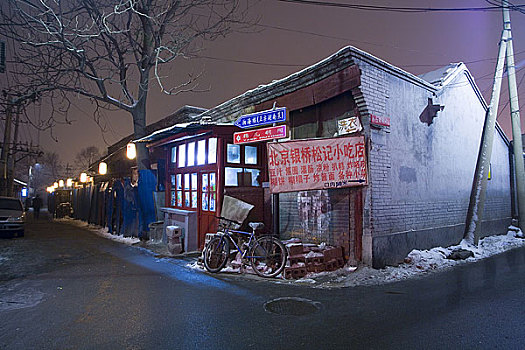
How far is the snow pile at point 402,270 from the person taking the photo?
22.7 feet

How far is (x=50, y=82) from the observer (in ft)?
45.0

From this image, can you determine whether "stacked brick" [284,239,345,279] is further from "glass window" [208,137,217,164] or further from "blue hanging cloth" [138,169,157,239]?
"blue hanging cloth" [138,169,157,239]

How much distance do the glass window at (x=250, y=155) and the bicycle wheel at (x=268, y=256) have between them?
3618mm

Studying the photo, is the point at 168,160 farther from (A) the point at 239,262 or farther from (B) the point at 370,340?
(B) the point at 370,340

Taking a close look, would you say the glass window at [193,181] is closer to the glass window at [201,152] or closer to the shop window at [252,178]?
the glass window at [201,152]

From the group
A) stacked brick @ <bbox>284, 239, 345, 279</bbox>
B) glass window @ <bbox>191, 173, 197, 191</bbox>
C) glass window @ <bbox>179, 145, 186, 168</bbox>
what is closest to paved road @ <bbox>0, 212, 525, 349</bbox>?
stacked brick @ <bbox>284, 239, 345, 279</bbox>

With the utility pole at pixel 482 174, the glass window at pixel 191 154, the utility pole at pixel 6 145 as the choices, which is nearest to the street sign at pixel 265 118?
the glass window at pixel 191 154

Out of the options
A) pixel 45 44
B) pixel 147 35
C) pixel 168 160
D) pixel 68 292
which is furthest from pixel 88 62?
pixel 68 292

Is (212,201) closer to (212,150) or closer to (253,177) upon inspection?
(253,177)

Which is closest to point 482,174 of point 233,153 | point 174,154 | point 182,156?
Result: point 233,153

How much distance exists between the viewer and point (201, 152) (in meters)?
11.1

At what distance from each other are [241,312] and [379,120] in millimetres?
5597

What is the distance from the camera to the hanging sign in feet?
26.5

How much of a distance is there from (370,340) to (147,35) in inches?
580
